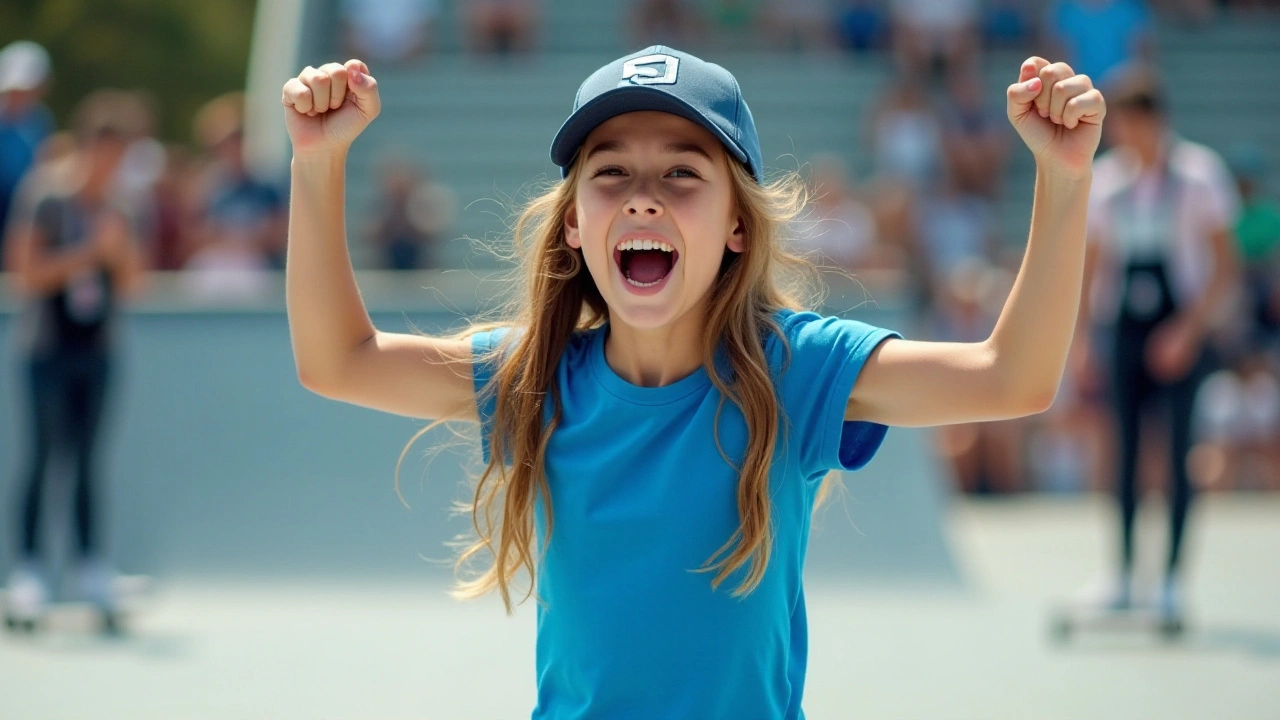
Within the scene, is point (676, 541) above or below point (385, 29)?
below

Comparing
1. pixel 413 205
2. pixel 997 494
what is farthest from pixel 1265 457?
pixel 413 205

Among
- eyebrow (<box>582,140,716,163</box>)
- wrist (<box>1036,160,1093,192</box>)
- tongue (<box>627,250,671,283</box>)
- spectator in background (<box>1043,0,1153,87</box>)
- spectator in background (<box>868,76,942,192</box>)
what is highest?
spectator in background (<box>1043,0,1153,87</box>)

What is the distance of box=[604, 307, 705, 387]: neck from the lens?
8.20ft

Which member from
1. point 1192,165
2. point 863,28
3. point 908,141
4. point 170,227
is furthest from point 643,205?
point 863,28

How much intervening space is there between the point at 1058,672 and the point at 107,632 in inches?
153

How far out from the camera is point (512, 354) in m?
2.56

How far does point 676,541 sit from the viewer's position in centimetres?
232

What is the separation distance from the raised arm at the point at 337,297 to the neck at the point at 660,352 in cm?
27

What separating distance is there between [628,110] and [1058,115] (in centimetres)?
67

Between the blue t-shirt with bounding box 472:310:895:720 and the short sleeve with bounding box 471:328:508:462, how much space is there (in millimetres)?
145

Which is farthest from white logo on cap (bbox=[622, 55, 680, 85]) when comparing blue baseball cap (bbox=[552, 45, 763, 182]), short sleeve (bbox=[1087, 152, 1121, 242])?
short sleeve (bbox=[1087, 152, 1121, 242])

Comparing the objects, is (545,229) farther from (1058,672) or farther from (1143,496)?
(1143,496)

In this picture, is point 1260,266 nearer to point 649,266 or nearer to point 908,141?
point 908,141

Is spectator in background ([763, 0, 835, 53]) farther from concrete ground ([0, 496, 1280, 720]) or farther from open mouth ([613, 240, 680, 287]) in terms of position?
open mouth ([613, 240, 680, 287])
